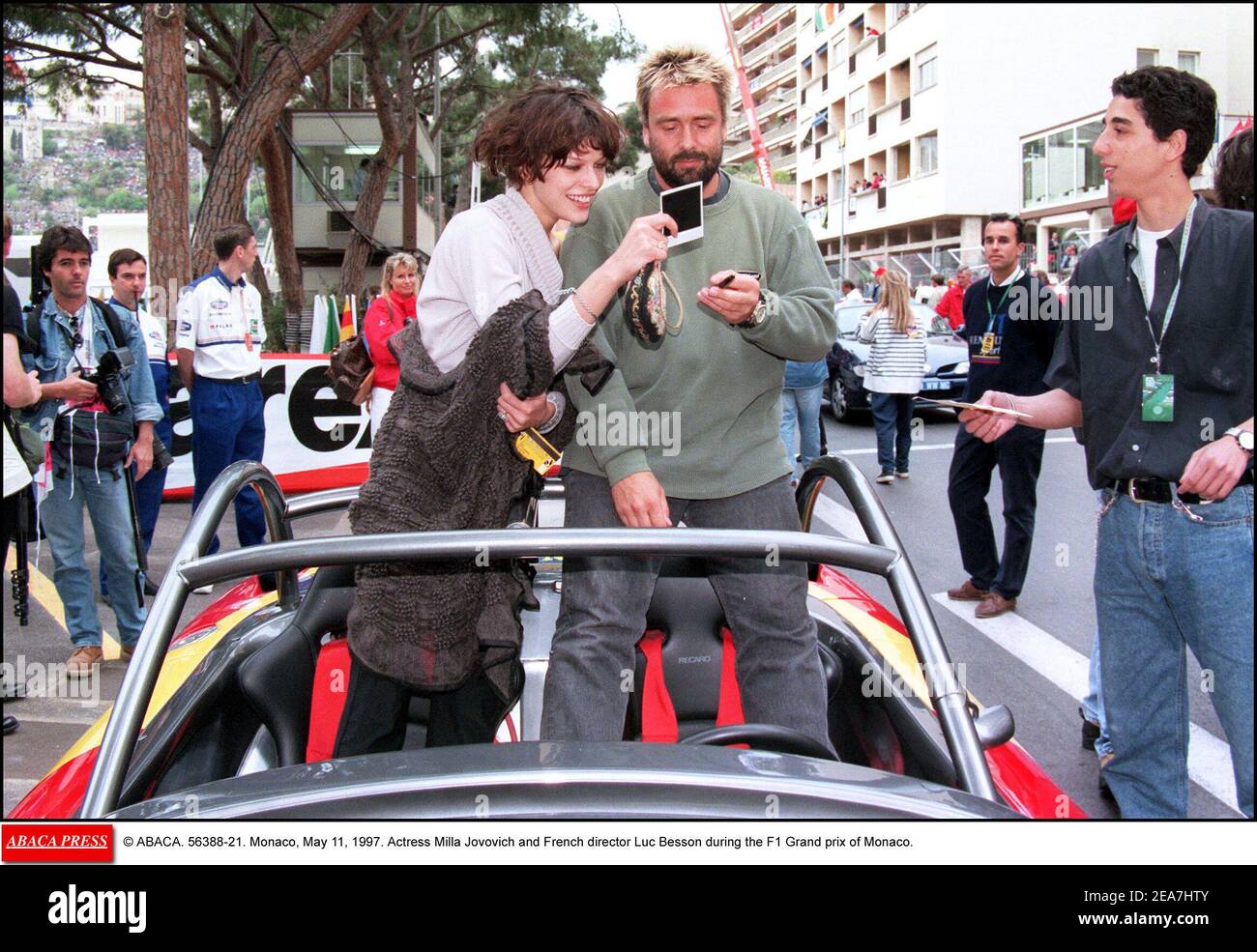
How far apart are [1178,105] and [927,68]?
164 feet

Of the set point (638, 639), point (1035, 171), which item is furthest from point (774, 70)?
point (638, 639)

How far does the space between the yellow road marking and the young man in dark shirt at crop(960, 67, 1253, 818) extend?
4.49 metres

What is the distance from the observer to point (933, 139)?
48562mm

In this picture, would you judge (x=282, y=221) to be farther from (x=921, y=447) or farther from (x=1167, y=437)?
(x=1167, y=437)

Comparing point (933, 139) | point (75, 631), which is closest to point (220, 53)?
point (75, 631)

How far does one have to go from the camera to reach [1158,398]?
8.48 ft

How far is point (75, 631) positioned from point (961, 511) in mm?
4508

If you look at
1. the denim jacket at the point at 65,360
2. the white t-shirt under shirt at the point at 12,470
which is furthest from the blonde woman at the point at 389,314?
the white t-shirt under shirt at the point at 12,470

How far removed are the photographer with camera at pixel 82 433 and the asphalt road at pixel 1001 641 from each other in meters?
0.34

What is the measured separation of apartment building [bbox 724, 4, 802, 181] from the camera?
3002 inches

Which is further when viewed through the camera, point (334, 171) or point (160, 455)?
point (334, 171)

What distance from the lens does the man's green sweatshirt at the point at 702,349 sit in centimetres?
261

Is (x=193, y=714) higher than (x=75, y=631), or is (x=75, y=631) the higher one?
(x=193, y=714)
